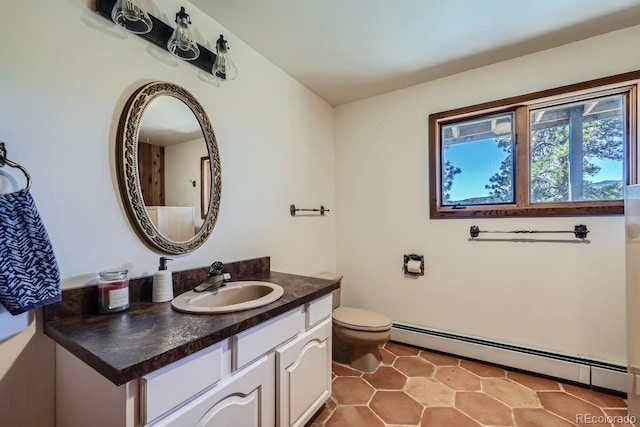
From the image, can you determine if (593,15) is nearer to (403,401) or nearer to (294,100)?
(294,100)

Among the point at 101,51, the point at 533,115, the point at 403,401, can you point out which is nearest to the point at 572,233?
the point at 533,115

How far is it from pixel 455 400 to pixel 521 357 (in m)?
0.70

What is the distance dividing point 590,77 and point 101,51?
277 centimetres

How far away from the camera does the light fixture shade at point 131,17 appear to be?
3.74ft

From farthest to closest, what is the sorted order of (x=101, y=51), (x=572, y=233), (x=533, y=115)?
(x=533, y=115)
(x=572, y=233)
(x=101, y=51)

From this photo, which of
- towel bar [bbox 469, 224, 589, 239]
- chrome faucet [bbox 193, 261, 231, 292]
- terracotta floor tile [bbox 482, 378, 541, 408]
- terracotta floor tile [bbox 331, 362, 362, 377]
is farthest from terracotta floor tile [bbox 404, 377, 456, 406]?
chrome faucet [bbox 193, 261, 231, 292]

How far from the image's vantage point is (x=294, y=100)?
2289mm

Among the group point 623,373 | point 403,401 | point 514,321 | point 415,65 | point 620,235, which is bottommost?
point 403,401

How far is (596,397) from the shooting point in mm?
1720

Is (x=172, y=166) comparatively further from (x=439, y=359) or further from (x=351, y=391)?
(x=439, y=359)

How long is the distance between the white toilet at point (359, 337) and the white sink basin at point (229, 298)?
80 cm

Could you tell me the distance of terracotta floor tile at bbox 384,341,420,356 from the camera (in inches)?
90.8

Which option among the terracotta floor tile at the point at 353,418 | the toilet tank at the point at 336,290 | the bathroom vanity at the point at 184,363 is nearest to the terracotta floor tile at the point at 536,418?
the terracotta floor tile at the point at 353,418

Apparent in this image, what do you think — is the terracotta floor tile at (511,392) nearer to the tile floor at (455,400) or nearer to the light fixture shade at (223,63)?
the tile floor at (455,400)
